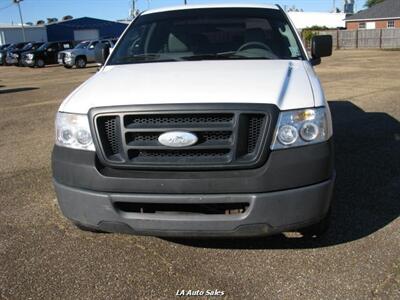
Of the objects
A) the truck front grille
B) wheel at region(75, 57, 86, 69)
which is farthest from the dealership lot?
wheel at region(75, 57, 86, 69)

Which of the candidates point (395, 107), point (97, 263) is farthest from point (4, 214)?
point (395, 107)

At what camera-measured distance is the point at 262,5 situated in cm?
549

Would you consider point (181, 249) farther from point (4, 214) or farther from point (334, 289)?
point (4, 214)

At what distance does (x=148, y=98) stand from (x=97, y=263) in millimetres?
1273

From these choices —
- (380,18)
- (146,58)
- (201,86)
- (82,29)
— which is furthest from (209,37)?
(82,29)

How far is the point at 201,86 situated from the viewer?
3410 mm

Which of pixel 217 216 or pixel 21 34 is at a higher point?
pixel 217 216

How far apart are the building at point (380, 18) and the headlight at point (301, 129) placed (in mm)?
55985

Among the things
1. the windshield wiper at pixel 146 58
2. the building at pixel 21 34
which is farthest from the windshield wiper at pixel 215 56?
the building at pixel 21 34

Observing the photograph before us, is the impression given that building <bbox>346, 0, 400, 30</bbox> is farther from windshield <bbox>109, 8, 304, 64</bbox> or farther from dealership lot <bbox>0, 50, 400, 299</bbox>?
dealership lot <bbox>0, 50, 400, 299</bbox>

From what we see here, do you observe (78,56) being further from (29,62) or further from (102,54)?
(102,54)

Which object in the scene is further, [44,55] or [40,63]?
[44,55]

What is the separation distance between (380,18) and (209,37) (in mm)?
56286

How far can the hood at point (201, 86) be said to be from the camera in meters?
3.24
